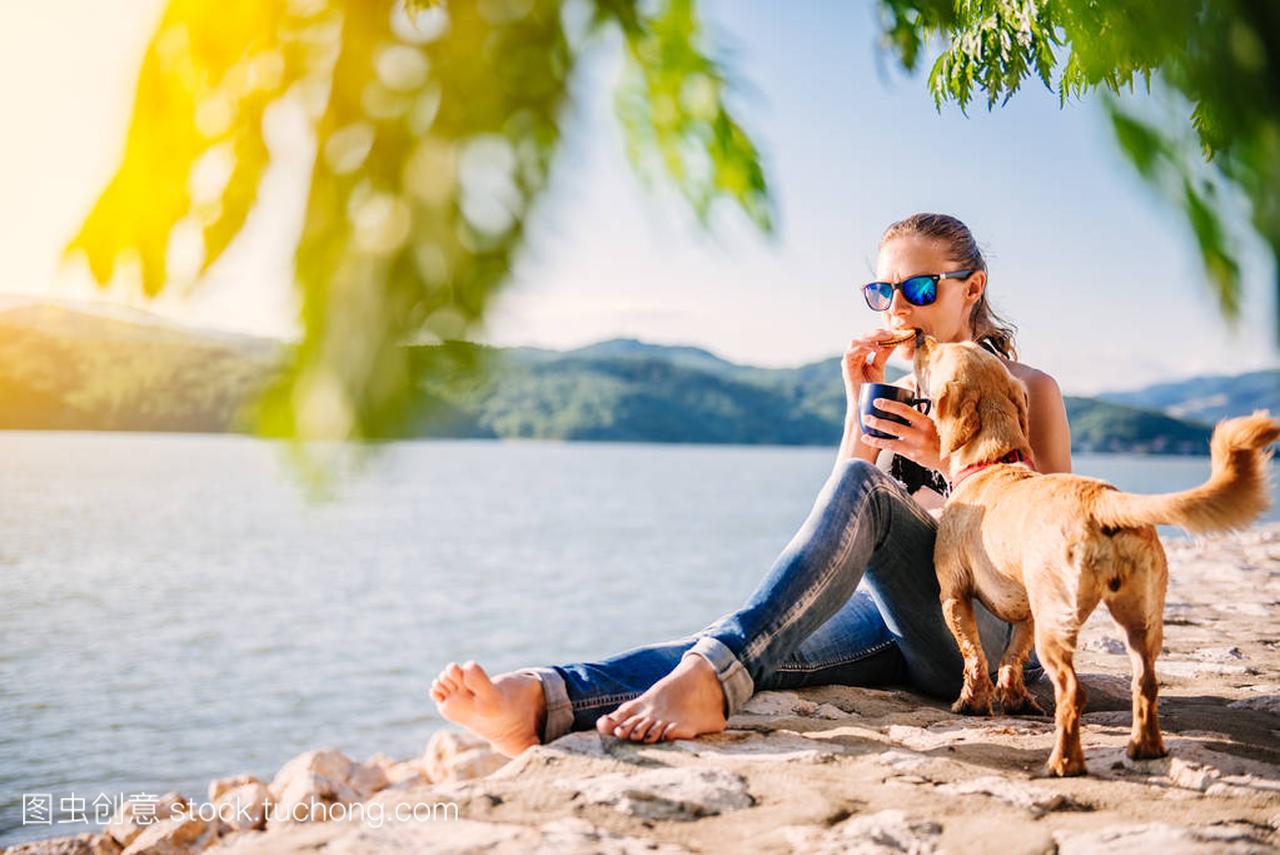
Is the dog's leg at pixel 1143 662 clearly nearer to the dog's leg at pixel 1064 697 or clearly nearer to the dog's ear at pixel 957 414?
the dog's leg at pixel 1064 697

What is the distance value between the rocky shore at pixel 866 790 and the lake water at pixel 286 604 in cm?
84

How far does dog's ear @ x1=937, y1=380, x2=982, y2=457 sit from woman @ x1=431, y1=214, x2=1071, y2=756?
153 mm

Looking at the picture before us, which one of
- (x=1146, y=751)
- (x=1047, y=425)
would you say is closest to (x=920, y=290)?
(x=1047, y=425)

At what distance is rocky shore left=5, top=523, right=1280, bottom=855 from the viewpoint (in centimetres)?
236

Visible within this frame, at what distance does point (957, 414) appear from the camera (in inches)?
131

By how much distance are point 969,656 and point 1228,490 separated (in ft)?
3.99

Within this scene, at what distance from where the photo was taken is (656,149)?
4.04 feet

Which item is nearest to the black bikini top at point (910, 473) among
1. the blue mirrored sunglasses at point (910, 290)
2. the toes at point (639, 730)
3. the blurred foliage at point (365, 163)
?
the blue mirrored sunglasses at point (910, 290)

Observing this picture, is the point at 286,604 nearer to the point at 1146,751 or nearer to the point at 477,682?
the point at 477,682

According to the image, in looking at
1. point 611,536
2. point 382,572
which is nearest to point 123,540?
point 382,572

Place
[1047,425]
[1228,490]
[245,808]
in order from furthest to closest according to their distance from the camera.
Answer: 1. [245,808]
2. [1047,425]
3. [1228,490]

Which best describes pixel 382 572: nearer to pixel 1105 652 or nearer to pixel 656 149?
pixel 1105 652

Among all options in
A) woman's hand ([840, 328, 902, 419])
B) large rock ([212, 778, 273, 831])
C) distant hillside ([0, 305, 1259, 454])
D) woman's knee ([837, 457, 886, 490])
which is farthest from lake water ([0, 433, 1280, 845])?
large rock ([212, 778, 273, 831])

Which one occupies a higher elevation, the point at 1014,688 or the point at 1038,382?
the point at 1038,382
